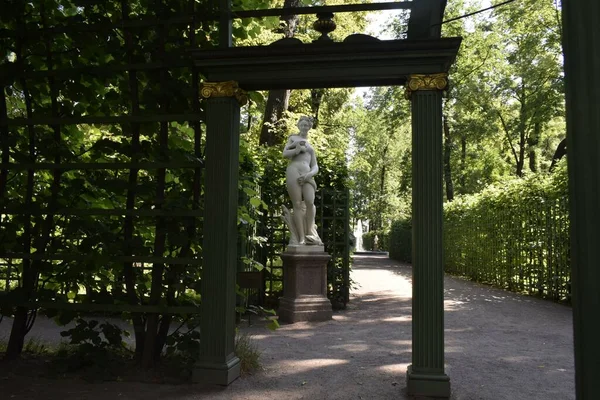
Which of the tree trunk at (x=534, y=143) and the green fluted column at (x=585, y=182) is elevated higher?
the tree trunk at (x=534, y=143)

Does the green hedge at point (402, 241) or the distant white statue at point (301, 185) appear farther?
the green hedge at point (402, 241)

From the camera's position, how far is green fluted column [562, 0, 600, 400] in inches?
62.6

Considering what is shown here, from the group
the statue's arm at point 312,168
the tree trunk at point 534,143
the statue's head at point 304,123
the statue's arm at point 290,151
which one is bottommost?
the statue's arm at point 312,168

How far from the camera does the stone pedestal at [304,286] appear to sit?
842 centimetres

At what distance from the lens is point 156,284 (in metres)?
4.80

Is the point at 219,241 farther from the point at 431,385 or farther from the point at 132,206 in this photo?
the point at 431,385

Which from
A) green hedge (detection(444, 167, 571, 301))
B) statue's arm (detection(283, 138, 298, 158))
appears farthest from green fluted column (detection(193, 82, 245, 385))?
green hedge (detection(444, 167, 571, 301))

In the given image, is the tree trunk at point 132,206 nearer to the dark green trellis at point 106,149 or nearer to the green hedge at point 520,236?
the dark green trellis at point 106,149

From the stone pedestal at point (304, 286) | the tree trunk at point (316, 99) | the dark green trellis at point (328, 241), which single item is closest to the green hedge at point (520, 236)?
the dark green trellis at point (328, 241)

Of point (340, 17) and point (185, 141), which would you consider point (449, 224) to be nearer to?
point (340, 17)

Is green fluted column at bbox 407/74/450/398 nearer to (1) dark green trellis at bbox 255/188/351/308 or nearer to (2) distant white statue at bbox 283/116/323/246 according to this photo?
(2) distant white statue at bbox 283/116/323/246

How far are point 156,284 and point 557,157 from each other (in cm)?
2106

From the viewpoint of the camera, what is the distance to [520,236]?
11.9 m

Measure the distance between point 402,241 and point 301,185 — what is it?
17872mm
